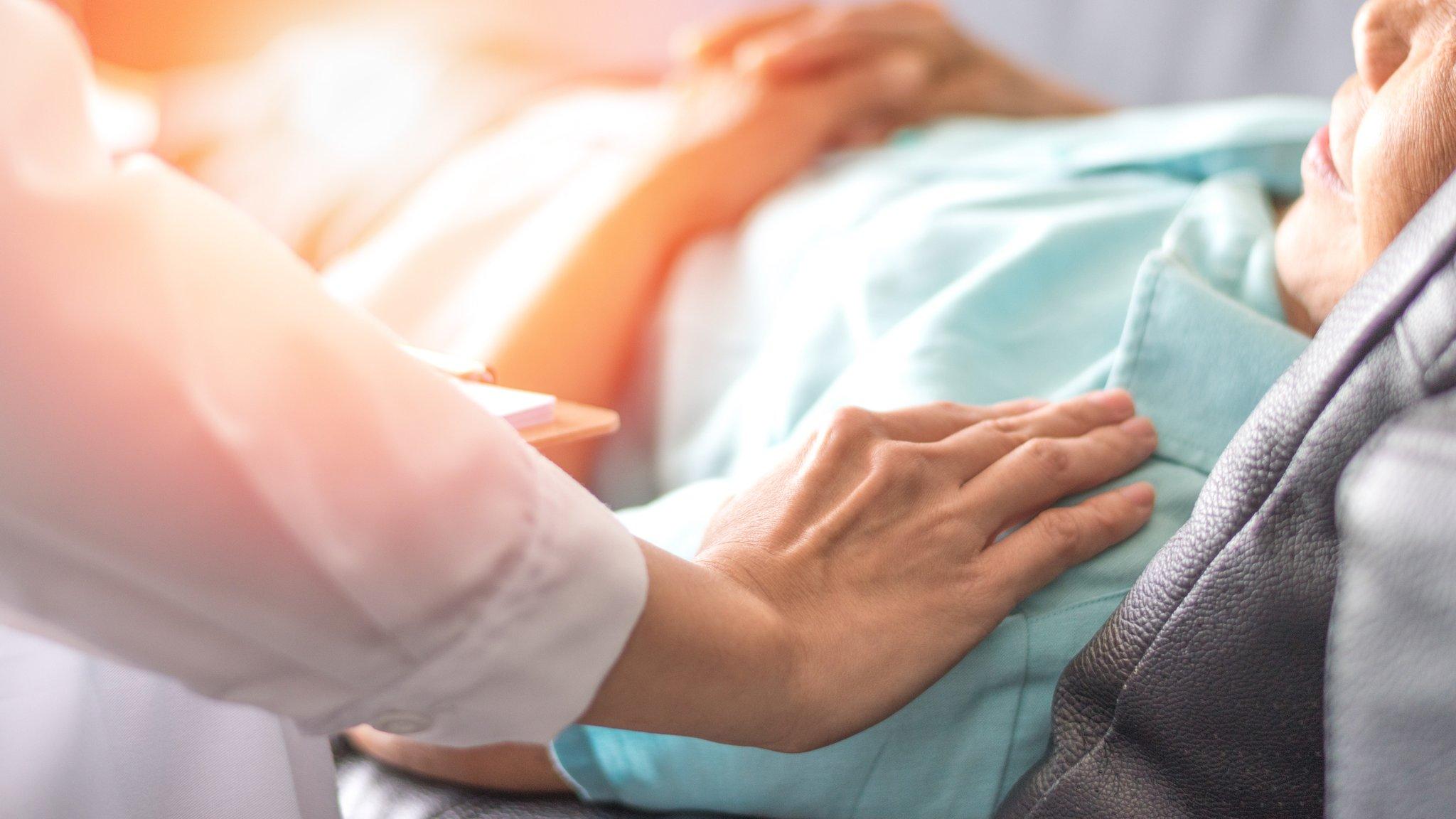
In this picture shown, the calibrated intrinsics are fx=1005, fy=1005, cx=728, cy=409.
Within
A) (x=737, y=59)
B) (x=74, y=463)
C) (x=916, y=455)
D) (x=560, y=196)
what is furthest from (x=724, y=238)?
(x=74, y=463)

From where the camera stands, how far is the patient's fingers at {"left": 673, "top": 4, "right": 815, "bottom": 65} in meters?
1.33

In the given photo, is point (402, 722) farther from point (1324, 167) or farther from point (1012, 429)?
point (1324, 167)

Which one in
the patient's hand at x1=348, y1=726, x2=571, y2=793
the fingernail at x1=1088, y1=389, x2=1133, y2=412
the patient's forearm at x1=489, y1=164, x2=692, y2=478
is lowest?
the patient's hand at x1=348, y1=726, x2=571, y2=793

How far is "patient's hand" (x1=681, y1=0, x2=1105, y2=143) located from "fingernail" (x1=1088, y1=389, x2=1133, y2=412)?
0.75 metres

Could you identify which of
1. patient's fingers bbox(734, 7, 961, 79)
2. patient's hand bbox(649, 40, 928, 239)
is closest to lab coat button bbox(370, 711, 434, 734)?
patient's hand bbox(649, 40, 928, 239)

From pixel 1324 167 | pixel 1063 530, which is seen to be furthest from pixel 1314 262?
pixel 1063 530

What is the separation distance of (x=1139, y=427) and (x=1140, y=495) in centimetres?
5

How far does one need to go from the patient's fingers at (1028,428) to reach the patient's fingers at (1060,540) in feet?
0.14

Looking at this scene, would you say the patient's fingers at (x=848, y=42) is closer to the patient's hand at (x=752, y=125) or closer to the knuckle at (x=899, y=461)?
the patient's hand at (x=752, y=125)

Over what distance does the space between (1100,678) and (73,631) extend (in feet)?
1.15

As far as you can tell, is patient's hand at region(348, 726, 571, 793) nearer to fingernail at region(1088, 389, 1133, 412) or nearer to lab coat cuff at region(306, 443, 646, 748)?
lab coat cuff at region(306, 443, 646, 748)

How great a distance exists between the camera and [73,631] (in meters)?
0.28

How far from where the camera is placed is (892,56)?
1.28 meters

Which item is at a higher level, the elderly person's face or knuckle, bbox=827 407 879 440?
the elderly person's face
